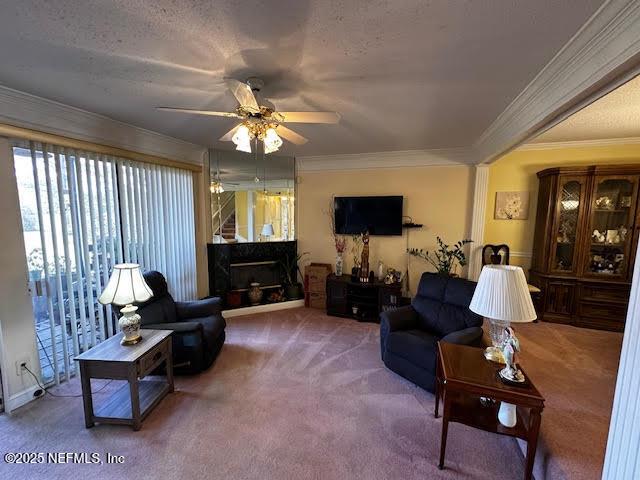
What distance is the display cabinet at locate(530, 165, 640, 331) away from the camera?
3.39 m

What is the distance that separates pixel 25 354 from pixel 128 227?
1.39 metres

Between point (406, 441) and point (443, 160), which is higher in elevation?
point (443, 160)

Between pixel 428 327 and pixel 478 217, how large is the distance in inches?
77.9

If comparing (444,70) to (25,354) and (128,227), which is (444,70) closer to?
(128,227)

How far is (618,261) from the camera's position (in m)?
3.46

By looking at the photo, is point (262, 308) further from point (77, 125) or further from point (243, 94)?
point (243, 94)

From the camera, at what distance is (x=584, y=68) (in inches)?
57.7

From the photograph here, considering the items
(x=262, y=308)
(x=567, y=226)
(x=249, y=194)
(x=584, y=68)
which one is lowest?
(x=262, y=308)

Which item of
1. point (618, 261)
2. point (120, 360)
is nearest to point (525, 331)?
point (618, 261)

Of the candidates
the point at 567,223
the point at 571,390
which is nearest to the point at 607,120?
the point at 567,223

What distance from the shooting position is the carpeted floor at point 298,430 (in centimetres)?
174

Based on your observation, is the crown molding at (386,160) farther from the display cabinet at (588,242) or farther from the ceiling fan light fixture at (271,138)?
the ceiling fan light fixture at (271,138)

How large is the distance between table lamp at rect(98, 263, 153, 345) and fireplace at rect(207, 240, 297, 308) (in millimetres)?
1970

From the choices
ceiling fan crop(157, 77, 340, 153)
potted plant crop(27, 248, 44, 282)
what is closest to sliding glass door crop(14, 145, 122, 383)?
potted plant crop(27, 248, 44, 282)
